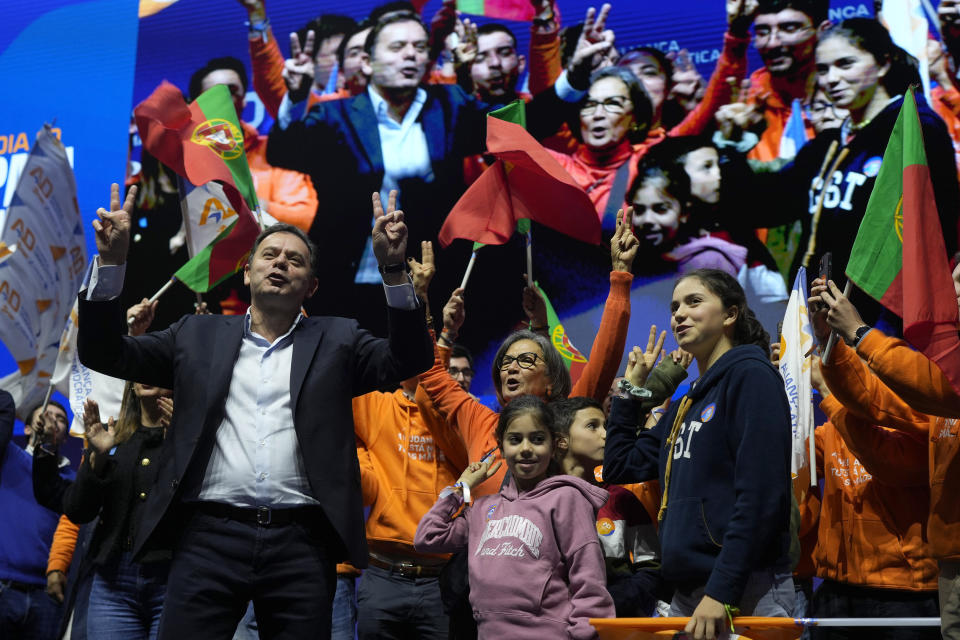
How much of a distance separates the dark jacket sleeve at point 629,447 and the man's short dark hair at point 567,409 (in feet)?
1.01

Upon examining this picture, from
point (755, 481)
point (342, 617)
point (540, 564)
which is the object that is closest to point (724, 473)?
point (755, 481)

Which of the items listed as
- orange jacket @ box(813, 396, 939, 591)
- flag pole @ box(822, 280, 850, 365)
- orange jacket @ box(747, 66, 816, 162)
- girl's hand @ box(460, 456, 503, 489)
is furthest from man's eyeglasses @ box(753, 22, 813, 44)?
girl's hand @ box(460, 456, 503, 489)

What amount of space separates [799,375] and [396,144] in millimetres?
3331

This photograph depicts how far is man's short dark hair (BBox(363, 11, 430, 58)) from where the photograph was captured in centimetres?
698

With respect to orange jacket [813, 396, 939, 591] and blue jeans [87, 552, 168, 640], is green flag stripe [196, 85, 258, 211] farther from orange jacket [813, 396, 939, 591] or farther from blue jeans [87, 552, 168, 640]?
orange jacket [813, 396, 939, 591]

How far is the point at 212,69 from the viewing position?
727 cm

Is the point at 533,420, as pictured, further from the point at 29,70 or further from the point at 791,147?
the point at 29,70

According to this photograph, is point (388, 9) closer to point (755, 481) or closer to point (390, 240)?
point (390, 240)

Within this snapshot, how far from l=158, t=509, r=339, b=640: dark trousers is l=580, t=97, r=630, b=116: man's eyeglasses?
4.35 m

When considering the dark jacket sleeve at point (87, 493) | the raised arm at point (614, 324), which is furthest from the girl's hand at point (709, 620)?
the dark jacket sleeve at point (87, 493)

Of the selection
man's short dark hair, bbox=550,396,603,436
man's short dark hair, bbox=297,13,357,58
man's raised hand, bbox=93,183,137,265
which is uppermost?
man's short dark hair, bbox=297,13,357,58

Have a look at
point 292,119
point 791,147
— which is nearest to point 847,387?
point 791,147

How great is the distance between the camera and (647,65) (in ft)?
21.1

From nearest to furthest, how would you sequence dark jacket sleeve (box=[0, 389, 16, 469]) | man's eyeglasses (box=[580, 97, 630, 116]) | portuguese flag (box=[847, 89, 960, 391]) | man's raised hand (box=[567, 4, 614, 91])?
portuguese flag (box=[847, 89, 960, 391])
dark jacket sleeve (box=[0, 389, 16, 469])
man's eyeglasses (box=[580, 97, 630, 116])
man's raised hand (box=[567, 4, 614, 91])
